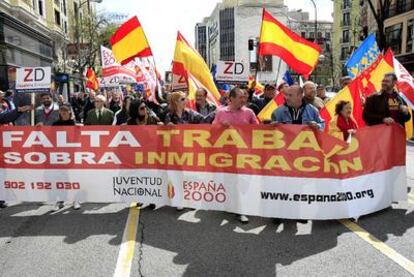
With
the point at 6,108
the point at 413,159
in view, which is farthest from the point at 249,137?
the point at 413,159

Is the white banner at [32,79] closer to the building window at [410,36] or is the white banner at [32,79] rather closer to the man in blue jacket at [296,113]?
the man in blue jacket at [296,113]

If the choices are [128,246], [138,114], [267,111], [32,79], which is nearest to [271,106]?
[267,111]

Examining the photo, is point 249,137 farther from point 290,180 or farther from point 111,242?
point 111,242

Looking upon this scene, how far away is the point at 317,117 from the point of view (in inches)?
231

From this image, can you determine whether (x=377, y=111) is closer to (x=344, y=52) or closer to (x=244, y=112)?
(x=244, y=112)

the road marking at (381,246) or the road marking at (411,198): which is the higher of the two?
the road marking at (411,198)

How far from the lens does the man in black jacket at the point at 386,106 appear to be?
6.70 m

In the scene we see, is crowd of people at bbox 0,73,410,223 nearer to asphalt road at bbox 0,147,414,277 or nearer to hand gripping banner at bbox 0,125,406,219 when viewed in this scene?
hand gripping banner at bbox 0,125,406,219

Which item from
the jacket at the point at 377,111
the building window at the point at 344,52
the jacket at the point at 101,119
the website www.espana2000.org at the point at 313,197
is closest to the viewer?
the website www.espana2000.org at the point at 313,197

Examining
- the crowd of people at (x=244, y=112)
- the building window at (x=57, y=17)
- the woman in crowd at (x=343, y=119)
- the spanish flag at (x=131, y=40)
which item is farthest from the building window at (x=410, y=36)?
the woman in crowd at (x=343, y=119)

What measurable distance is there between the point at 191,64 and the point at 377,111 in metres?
3.72

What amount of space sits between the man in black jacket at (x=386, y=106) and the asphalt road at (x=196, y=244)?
1.33 m

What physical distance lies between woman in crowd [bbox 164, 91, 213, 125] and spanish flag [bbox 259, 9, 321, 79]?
1957mm

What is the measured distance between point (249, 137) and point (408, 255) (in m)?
2.24
